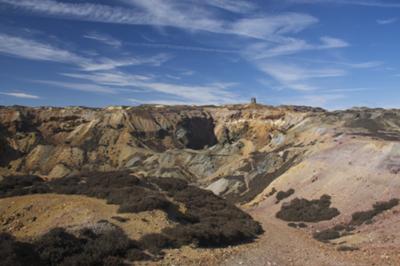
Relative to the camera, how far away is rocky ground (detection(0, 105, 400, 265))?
23.0 m

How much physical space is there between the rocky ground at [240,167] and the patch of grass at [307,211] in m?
0.18

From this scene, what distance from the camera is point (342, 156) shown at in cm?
4716

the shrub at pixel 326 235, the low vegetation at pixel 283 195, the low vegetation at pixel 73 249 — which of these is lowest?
the shrub at pixel 326 235

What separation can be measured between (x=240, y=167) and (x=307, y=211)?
2671 centimetres

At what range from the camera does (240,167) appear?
63.8 meters

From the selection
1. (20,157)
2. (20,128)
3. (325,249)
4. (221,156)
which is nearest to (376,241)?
(325,249)

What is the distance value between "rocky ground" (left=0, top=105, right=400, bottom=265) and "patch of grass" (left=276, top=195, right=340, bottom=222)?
0.59ft

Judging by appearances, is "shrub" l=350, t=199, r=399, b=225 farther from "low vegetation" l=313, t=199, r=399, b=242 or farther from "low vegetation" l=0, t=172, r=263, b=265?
"low vegetation" l=0, t=172, r=263, b=265

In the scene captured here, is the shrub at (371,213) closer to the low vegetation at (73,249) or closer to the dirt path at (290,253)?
the dirt path at (290,253)

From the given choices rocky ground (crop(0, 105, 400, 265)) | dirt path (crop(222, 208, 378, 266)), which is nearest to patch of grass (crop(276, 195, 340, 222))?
rocky ground (crop(0, 105, 400, 265))

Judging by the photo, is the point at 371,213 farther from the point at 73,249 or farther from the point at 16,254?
the point at 16,254

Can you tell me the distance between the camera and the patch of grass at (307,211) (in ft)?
116

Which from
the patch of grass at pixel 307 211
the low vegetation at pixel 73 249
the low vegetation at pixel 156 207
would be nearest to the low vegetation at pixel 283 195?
the patch of grass at pixel 307 211

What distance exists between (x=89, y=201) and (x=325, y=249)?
45.3ft
